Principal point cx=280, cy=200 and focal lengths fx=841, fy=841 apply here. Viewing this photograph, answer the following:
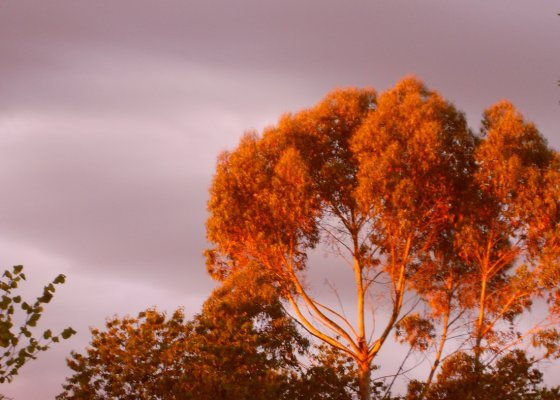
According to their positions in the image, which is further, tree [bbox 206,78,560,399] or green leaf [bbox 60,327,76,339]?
tree [bbox 206,78,560,399]

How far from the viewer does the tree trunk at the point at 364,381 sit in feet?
108

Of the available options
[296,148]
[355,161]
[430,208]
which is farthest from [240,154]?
[430,208]

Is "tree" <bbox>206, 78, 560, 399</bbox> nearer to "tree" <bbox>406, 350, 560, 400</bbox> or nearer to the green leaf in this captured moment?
"tree" <bbox>406, 350, 560, 400</bbox>

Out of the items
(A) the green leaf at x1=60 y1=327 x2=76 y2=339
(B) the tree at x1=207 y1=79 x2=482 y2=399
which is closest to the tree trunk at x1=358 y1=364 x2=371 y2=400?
(B) the tree at x1=207 y1=79 x2=482 y2=399

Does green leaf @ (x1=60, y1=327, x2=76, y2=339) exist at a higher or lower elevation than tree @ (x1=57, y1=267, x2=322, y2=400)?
lower

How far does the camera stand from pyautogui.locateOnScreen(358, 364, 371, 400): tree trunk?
3288 centimetres

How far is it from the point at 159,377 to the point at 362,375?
897cm

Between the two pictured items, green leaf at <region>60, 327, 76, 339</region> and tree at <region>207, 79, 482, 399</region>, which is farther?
tree at <region>207, 79, 482, 399</region>

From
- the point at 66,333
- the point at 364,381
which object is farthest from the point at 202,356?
the point at 66,333

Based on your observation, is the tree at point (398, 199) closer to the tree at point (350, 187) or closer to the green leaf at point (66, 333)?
the tree at point (350, 187)

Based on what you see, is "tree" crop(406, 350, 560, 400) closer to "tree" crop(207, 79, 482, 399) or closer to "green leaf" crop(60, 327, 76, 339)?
"tree" crop(207, 79, 482, 399)

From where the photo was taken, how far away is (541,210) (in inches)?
1363

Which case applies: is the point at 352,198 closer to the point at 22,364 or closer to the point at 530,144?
the point at 530,144

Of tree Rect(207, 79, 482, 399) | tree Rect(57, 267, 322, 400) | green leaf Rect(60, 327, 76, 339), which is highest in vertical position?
tree Rect(207, 79, 482, 399)
